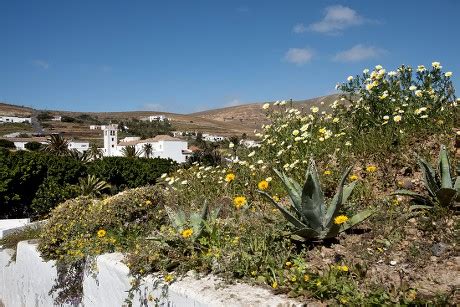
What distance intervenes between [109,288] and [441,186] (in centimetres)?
318

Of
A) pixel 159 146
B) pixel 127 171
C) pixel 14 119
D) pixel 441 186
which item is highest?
pixel 441 186

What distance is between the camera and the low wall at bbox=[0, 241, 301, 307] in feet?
9.24

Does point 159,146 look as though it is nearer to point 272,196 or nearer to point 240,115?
point 272,196

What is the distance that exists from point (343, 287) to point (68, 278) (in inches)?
144

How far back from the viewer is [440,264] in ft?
9.44

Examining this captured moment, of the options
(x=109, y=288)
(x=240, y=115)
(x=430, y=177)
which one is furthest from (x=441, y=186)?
(x=240, y=115)

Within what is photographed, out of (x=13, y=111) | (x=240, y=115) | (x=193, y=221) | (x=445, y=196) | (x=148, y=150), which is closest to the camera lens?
(x=445, y=196)

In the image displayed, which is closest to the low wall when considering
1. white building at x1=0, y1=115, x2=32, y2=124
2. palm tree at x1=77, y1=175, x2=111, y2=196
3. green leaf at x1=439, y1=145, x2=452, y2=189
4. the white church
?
green leaf at x1=439, y1=145, x2=452, y2=189

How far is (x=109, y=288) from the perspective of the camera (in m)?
4.22

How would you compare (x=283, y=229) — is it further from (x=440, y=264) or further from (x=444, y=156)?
(x=444, y=156)

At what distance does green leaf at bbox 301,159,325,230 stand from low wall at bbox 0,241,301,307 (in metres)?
0.76

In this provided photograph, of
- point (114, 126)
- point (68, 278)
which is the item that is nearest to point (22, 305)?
point (68, 278)

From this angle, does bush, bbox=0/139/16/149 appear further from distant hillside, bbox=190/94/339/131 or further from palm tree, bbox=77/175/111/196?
distant hillside, bbox=190/94/339/131

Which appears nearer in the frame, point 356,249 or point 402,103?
point 356,249
